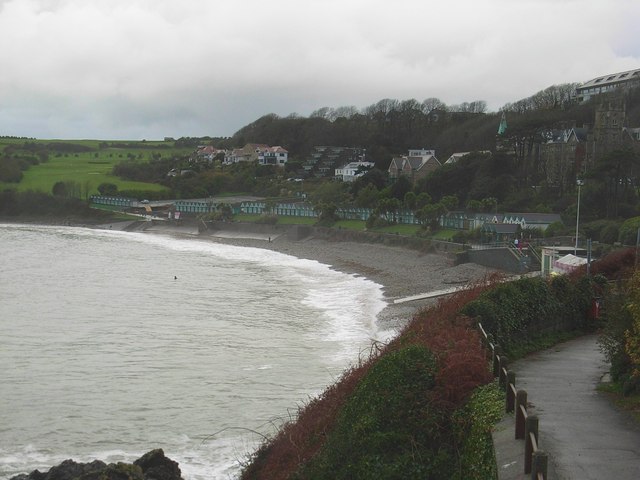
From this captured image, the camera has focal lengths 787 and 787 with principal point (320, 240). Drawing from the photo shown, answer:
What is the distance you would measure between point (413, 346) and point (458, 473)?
2.30 metres

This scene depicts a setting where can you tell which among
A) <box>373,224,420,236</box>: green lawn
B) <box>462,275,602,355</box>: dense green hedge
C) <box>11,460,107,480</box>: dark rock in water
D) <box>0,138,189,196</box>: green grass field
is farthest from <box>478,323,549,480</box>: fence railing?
<box>0,138,189,196</box>: green grass field

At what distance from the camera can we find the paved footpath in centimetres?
800

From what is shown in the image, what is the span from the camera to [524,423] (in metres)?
8.23

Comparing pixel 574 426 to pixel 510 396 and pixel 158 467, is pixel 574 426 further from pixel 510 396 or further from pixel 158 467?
pixel 158 467

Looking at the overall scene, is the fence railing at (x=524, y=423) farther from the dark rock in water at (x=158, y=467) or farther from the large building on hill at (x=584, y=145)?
the large building on hill at (x=584, y=145)

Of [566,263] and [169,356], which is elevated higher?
[566,263]

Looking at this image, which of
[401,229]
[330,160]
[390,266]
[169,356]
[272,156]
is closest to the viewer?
[169,356]

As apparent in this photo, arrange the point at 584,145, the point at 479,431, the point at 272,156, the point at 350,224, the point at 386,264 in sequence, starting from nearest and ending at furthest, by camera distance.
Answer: the point at 479,431, the point at 386,264, the point at 584,145, the point at 350,224, the point at 272,156

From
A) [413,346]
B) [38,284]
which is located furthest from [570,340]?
[38,284]

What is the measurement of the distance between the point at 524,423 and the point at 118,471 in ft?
21.1

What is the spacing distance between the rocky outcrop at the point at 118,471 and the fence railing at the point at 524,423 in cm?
551

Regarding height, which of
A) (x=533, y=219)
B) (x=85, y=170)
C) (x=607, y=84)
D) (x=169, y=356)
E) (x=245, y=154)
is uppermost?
(x=607, y=84)

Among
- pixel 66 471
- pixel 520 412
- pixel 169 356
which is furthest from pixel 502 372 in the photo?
pixel 169 356

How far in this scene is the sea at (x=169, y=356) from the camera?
15.2 m
